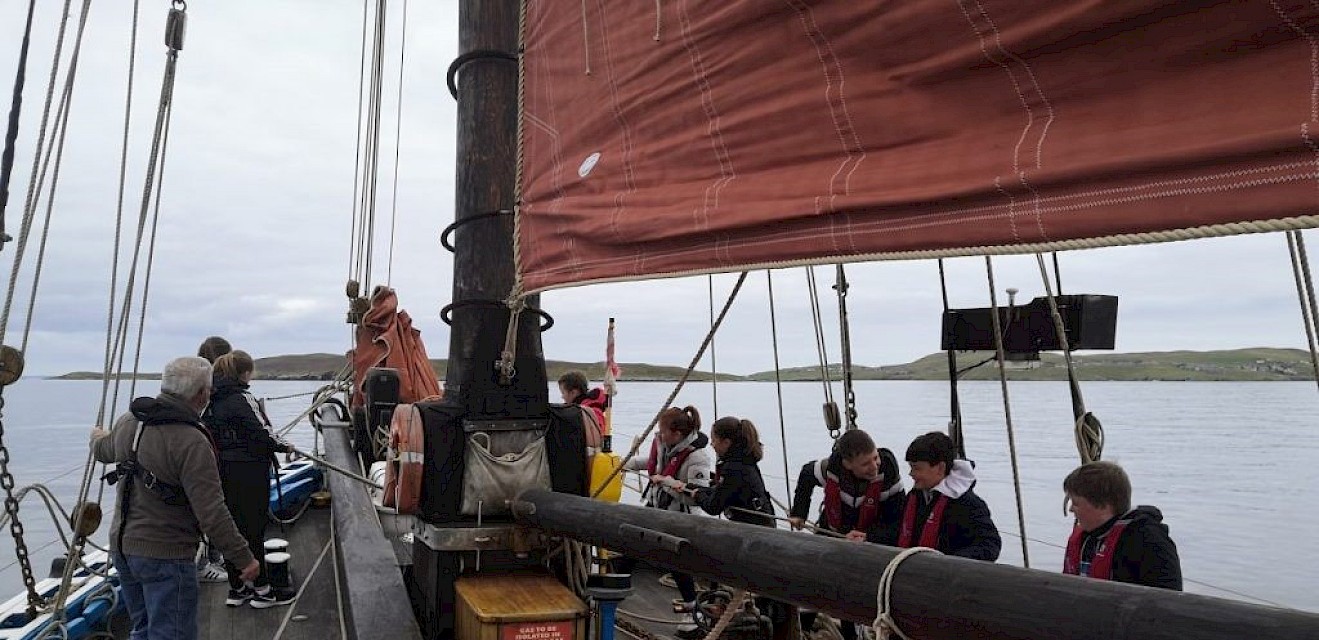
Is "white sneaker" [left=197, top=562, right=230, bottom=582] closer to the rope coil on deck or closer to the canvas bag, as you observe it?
the canvas bag

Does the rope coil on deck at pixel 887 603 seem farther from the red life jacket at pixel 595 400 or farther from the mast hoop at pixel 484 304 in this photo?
the red life jacket at pixel 595 400

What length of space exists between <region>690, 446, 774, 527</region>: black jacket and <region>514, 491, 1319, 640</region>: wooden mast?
2326 mm

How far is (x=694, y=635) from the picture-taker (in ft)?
14.6

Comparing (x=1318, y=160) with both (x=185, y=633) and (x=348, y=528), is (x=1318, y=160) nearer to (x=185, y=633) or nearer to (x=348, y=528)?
(x=185, y=633)

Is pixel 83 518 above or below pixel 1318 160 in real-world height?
below

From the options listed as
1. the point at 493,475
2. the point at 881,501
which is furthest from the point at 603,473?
the point at 881,501

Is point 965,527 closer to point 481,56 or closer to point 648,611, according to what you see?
point 648,611

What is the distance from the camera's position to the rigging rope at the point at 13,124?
3.56 m

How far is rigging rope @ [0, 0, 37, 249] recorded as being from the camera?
356 cm

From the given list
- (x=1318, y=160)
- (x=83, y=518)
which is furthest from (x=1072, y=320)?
(x=83, y=518)

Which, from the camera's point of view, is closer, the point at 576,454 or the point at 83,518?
the point at 576,454

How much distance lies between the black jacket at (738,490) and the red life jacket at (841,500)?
1.51ft

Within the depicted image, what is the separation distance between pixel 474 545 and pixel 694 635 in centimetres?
164

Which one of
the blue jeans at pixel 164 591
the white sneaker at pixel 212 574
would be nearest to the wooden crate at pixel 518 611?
the blue jeans at pixel 164 591
